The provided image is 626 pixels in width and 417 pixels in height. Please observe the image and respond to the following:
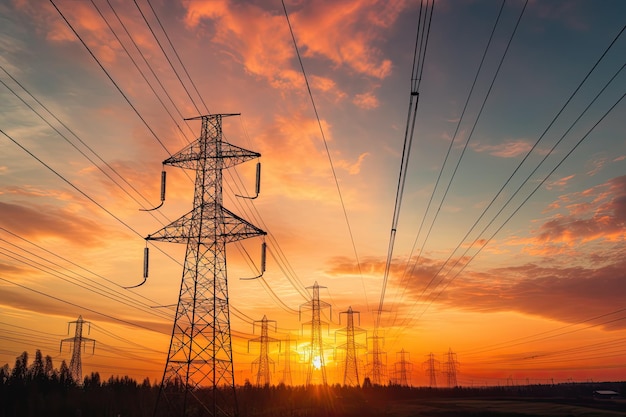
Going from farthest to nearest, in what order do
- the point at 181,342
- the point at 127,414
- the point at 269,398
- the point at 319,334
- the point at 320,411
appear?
the point at 269,398 → the point at 319,334 → the point at 320,411 → the point at 127,414 → the point at 181,342

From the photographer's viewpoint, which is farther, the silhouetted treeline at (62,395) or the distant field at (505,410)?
the distant field at (505,410)

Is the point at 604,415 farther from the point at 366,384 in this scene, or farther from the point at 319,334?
the point at 366,384

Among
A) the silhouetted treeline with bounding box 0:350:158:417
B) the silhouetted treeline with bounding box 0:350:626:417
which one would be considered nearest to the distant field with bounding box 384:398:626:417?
the silhouetted treeline with bounding box 0:350:626:417

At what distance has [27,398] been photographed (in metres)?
72.9

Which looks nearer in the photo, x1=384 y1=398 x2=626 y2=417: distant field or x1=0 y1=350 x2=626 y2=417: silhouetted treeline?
x1=0 y1=350 x2=626 y2=417: silhouetted treeline

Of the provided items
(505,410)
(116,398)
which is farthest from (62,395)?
(505,410)

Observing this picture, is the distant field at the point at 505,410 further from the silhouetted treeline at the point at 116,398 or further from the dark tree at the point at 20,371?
the dark tree at the point at 20,371

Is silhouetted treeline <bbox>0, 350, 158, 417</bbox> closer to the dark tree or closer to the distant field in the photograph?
the dark tree

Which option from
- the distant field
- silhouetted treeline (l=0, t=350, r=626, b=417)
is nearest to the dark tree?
silhouetted treeline (l=0, t=350, r=626, b=417)

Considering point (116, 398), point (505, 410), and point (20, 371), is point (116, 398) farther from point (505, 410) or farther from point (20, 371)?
point (505, 410)

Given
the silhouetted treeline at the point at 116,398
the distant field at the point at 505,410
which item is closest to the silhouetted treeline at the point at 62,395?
the silhouetted treeline at the point at 116,398

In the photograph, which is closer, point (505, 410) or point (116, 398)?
point (116, 398)

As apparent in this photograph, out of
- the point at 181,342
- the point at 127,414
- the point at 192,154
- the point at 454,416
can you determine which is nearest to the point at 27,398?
the point at 127,414

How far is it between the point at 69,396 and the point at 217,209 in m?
56.4
